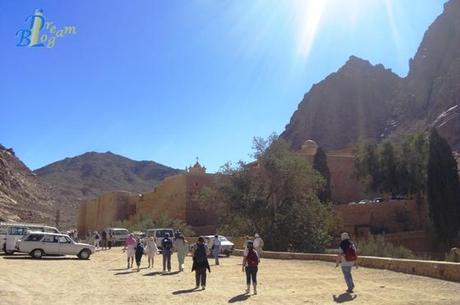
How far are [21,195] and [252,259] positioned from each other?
238 ft

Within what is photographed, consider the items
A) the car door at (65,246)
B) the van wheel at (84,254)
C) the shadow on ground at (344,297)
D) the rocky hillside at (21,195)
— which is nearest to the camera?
the shadow on ground at (344,297)

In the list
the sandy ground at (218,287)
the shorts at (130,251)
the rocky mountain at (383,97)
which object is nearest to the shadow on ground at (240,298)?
the sandy ground at (218,287)

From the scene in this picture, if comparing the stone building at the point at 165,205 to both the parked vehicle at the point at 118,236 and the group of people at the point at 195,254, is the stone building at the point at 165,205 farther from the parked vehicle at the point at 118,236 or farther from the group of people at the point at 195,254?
the group of people at the point at 195,254

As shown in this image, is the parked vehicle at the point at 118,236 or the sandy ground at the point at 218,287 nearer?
the sandy ground at the point at 218,287

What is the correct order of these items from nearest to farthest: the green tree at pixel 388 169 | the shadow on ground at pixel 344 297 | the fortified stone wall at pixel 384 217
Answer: the shadow on ground at pixel 344 297, the fortified stone wall at pixel 384 217, the green tree at pixel 388 169

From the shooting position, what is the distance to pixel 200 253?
49.8 ft

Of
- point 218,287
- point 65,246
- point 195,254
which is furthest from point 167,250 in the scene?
point 65,246

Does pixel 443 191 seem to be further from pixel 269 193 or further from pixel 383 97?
pixel 383 97

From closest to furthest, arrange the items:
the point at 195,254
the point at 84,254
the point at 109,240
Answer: the point at 195,254
the point at 84,254
the point at 109,240

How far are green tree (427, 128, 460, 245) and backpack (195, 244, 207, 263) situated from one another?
28.4 m

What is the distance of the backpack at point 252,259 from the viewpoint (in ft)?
46.5

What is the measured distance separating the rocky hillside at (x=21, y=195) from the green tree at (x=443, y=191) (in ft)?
137

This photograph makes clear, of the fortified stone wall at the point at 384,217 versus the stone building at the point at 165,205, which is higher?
the stone building at the point at 165,205

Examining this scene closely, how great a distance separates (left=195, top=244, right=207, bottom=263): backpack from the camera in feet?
49.3
